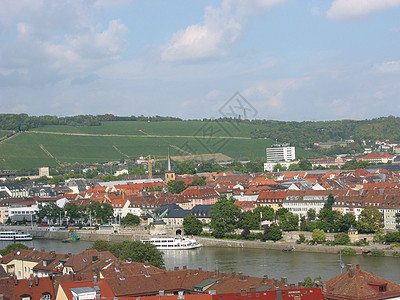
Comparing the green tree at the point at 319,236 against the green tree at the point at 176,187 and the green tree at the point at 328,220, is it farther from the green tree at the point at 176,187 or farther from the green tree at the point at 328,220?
the green tree at the point at 176,187

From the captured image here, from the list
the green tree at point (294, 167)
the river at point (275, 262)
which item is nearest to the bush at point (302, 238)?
the river at point (275, 262)

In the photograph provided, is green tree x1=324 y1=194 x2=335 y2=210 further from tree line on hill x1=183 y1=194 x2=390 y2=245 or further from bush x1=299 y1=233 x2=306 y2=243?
bush x1=299 y1=233 x2=306 y2=243

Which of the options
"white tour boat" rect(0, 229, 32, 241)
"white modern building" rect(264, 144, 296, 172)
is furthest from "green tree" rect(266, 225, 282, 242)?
"white modern building" rect(264, 144, 296, 172)

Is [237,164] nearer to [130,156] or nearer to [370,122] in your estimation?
[130,156]

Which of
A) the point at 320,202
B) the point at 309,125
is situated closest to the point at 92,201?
the point at 320,202

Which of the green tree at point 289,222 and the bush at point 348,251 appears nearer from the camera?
the bush at point 348,251
